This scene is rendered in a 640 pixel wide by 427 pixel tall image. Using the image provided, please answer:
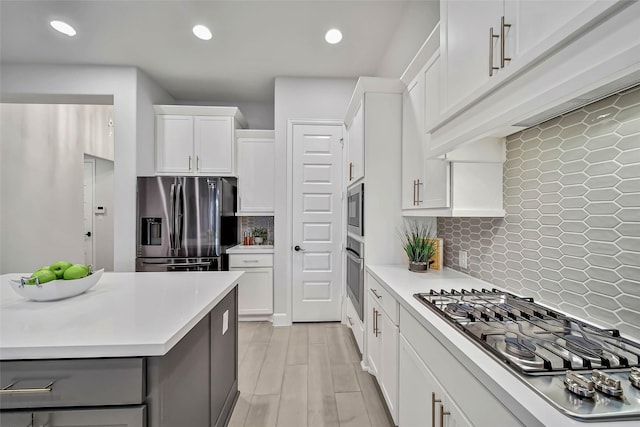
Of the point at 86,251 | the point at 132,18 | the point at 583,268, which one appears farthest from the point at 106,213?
the point at 583,268

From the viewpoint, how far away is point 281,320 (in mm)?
3385

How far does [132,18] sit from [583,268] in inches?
147

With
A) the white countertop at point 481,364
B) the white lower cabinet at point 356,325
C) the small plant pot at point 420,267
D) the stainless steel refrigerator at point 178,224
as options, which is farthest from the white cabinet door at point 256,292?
the white countertop at point 481,364

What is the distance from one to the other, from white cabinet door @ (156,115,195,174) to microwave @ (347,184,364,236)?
2.17m

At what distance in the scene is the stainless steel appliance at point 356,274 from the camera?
2402 millimetres

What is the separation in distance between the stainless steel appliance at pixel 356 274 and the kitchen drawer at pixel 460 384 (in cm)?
105

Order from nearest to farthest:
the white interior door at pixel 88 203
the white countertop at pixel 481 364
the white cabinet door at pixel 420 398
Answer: the white countertop at pixel 481 364 → the white cabinet door at pixel 420 398 → the white interior door at pixel 88 203

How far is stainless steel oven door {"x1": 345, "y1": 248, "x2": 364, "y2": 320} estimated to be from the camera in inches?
94.6

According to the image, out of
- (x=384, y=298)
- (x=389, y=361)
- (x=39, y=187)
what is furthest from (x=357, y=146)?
(x=39, y=187)

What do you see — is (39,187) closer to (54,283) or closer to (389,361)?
(54,283)

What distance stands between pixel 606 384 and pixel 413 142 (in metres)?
1.71

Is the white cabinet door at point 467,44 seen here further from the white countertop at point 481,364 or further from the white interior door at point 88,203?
the white interior door at point 88,203


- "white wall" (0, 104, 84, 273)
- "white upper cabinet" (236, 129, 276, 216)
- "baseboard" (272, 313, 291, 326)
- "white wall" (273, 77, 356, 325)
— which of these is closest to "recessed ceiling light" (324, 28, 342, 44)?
"white wall" (273, 77, 356, 325)

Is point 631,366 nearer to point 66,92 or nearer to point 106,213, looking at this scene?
point 66,92
